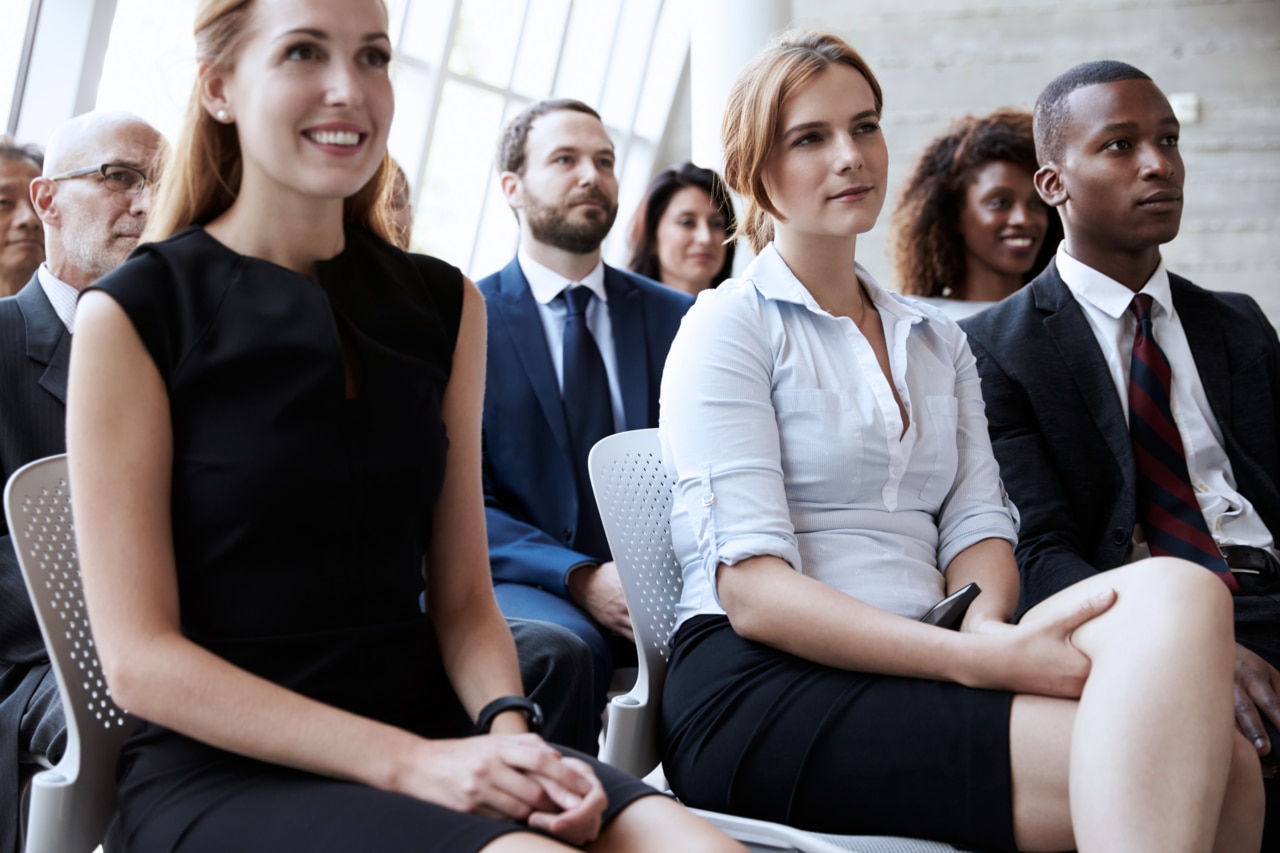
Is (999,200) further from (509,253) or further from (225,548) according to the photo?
(509,253)

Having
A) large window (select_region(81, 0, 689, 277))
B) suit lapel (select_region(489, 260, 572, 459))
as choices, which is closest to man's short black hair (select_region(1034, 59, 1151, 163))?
suit lapel (select_region(489, 260, 572, 459))

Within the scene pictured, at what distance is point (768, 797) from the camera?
5.73 ft

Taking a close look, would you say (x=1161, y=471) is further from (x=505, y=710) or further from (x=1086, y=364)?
(x=505, y=710)

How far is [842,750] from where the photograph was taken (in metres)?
1.71

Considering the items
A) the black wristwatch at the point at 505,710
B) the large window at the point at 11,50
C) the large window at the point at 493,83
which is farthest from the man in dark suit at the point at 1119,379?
the large window at the point at 493,83

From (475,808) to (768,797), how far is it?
0.58m

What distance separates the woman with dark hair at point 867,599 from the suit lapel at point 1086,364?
43 centimetres

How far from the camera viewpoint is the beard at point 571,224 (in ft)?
11.6

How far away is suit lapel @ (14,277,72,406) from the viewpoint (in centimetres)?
219

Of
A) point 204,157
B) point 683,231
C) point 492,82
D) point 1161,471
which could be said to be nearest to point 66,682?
point 204,157

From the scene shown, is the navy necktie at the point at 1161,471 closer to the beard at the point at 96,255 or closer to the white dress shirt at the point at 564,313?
the white dress shirt at the point at 564,313

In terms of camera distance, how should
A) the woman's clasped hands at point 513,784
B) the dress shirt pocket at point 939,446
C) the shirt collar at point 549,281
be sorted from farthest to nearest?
the shirt collar at point 549,281, the dress shirt pocket at point 939,446, the woman's clasped hands at point 513,784

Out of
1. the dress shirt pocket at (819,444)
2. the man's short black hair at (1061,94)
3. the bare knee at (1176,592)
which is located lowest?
the bare knee at (1176,592)

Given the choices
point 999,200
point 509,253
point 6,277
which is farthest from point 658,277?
point 509,253
